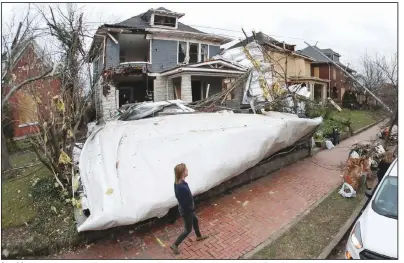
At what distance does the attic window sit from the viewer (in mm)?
19964

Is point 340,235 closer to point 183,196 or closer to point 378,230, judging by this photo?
point 378,230

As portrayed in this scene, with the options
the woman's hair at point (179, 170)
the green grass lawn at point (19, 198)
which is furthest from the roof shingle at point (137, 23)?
the woman's hair at point (179, 170)

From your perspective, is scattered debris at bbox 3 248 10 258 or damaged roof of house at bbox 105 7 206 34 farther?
damaged roof of house at bbox 105 7 206 34

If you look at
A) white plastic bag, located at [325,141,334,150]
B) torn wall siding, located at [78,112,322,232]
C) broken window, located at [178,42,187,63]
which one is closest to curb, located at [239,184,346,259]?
torn wall siding, located at [78,112,322,232]

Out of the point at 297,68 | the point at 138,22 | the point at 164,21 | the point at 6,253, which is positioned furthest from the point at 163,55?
the point at 297,68

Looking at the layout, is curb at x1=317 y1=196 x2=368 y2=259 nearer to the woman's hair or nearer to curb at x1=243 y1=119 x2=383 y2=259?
curb at x1=243 y1=119 x2=383 y2=259

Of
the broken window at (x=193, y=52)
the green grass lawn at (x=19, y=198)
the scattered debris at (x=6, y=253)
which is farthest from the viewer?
the broken window at (x=193, y=52)

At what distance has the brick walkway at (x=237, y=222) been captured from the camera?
5.34 metres

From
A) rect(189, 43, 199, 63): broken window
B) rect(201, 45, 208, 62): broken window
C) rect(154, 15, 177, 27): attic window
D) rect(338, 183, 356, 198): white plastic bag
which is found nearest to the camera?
rect(338, 183, 356, 198): white plastic bag

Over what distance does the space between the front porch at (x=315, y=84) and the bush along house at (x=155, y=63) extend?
10.1 meters

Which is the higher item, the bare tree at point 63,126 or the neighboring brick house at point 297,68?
the neighboring brick house at point 297,68

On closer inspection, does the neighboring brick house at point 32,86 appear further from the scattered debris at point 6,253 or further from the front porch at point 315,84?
the front porch at point 315,84

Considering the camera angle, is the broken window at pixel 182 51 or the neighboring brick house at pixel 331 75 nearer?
the broken window at pixel 182 51

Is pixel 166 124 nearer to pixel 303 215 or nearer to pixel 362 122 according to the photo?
pixel 303 215
